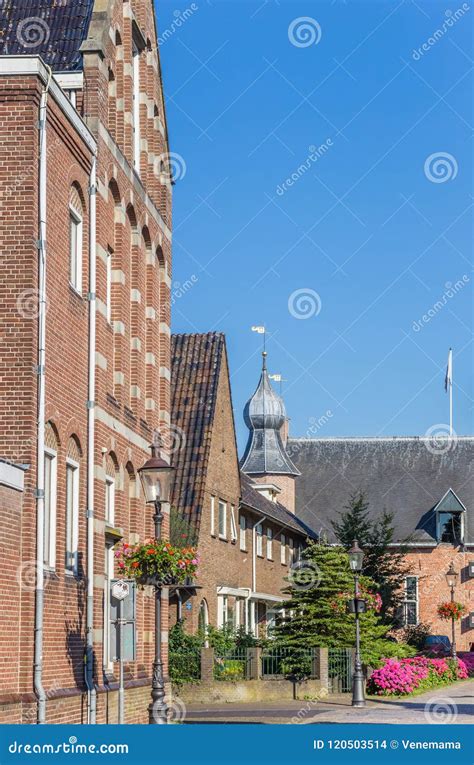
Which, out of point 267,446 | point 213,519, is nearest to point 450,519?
point 267,446

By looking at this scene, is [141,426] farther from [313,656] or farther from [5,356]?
[313,656]

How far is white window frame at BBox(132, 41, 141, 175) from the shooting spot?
27016 millimetres

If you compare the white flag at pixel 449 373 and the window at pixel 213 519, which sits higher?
the white flag at pixel 449 373

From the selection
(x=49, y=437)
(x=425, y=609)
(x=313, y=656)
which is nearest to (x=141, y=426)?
(x=49, y=437)

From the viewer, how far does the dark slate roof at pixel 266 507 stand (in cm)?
4779

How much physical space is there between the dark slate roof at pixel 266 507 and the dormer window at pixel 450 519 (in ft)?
33.1

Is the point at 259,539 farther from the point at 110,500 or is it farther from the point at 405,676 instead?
the point at 110,500

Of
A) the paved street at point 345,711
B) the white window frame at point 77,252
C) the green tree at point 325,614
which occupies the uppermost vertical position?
the white window frame at point 77,252

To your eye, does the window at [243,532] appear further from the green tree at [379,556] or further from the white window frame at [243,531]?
the green tree at [379,556]

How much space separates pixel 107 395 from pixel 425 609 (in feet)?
154

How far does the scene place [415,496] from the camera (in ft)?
229

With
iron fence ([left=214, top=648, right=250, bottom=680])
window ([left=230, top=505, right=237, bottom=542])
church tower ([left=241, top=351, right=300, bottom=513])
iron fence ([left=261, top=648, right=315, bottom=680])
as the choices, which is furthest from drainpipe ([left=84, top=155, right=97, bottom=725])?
church tower ([left=241, top=351, right=300, bottom=513])

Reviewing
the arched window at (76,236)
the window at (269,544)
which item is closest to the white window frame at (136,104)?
the arched window at (76,236)

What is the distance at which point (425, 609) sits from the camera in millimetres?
66938
